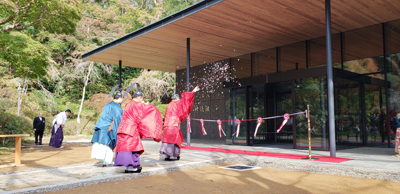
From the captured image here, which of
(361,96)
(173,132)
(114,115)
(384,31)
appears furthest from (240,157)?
(384,31)

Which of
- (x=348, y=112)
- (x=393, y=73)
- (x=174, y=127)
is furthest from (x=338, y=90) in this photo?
(x=174, y=127)

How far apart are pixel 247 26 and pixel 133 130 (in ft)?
18.4

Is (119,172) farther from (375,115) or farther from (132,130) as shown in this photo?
(375,115)

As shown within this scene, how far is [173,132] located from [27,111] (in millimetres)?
14805

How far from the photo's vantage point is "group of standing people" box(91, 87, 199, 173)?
5562 millimetres

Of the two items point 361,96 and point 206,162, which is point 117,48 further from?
point 361,96

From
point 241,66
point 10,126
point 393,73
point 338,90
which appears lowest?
point 10,126

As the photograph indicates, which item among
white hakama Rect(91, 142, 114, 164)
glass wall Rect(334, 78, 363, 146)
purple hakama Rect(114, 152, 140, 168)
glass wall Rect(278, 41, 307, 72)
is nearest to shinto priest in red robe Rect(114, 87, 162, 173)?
purple hakama Rect(114, 152, 140, 168)

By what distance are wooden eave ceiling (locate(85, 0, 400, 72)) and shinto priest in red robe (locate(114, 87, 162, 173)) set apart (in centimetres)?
362

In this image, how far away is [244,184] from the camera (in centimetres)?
503

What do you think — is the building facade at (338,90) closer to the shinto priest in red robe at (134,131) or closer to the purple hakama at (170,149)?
the purple hakama at (170,149)

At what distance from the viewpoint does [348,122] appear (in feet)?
29.9

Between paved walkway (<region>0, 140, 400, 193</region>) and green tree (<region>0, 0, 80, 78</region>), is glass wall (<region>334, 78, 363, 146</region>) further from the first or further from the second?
green tree (<region>0, 0, 80, 78</region>)

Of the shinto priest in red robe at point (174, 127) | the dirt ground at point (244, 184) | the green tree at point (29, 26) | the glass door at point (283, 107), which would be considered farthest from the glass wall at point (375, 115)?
the green tree at point (29, 26)
